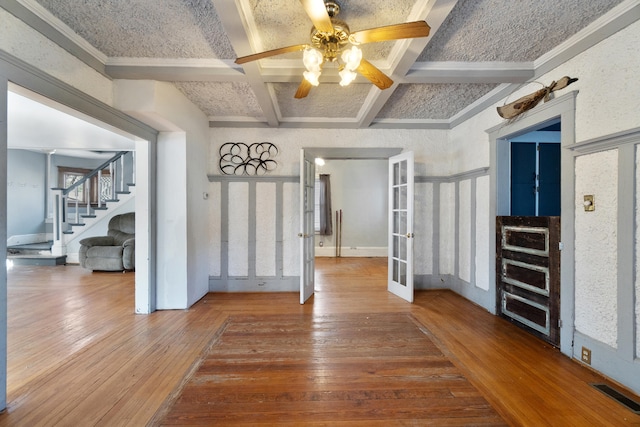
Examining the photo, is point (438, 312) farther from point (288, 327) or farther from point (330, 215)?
point (330, 215)

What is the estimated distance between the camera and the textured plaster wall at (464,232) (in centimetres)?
366

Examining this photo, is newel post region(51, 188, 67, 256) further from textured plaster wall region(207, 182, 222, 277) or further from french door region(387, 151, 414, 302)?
french door region(387, 151, 414, 302)

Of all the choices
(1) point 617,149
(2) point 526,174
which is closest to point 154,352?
(1) point 617,149

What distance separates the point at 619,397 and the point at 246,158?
14.1 feet

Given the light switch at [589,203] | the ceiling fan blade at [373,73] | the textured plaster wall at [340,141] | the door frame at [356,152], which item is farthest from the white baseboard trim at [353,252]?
the ceiling fan blade at [373,73]

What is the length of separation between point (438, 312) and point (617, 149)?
2224 mm

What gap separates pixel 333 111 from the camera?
12.1 ft

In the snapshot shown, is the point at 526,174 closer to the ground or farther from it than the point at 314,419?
farther from it

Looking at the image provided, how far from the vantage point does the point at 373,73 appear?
6.40 feet

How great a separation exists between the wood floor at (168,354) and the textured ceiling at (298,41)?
8.13ft

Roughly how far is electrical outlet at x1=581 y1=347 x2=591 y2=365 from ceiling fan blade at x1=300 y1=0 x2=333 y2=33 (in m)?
3.00

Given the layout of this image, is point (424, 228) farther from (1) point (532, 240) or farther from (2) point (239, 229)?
(2) point (239, 229)

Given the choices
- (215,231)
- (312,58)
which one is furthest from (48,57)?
(215,231)

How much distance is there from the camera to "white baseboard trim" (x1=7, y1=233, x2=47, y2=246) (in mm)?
7031
